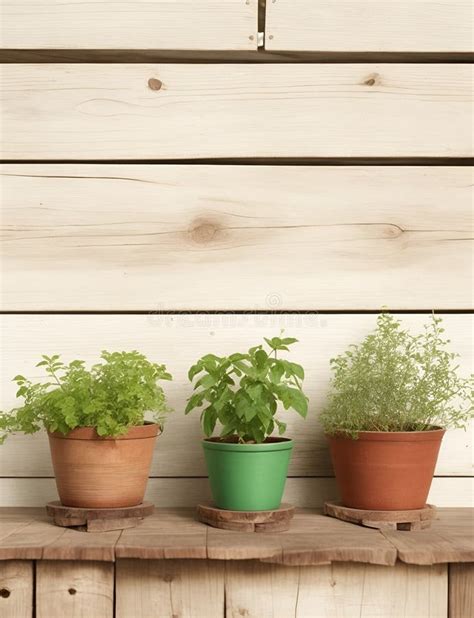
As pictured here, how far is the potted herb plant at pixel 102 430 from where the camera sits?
138cm

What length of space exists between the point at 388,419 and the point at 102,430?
1.76 ft

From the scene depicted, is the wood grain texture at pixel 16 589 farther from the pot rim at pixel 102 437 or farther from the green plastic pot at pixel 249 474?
the green plastic pot at pixel 249 474

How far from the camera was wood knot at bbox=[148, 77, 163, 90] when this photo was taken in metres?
1.65

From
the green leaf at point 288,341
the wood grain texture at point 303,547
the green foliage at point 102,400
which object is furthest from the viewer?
the green leaf at point 288,341

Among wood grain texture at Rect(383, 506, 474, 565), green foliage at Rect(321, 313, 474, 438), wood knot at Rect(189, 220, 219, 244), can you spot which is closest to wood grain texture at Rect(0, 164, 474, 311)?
wood knot at Rect(189, 220, 219, 244)

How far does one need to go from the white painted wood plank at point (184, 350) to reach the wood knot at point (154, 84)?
1.62ft

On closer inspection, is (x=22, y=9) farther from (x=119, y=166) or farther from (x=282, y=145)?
(x=282, y=145)

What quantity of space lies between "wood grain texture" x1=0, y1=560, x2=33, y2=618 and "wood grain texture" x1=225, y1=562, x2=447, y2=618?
0.33 metres

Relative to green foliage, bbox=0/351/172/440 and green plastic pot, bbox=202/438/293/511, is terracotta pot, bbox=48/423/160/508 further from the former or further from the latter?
green plastic pot, bbox=202/438/293/511

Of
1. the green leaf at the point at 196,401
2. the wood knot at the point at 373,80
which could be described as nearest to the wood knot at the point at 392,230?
the wood knot at the point at 373,80

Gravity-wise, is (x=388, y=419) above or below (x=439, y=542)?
above

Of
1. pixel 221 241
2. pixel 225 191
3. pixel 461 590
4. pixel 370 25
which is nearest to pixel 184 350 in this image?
pixel 221 241

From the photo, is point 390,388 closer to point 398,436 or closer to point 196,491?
point 398,436

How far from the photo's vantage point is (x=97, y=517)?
53.9 inches
